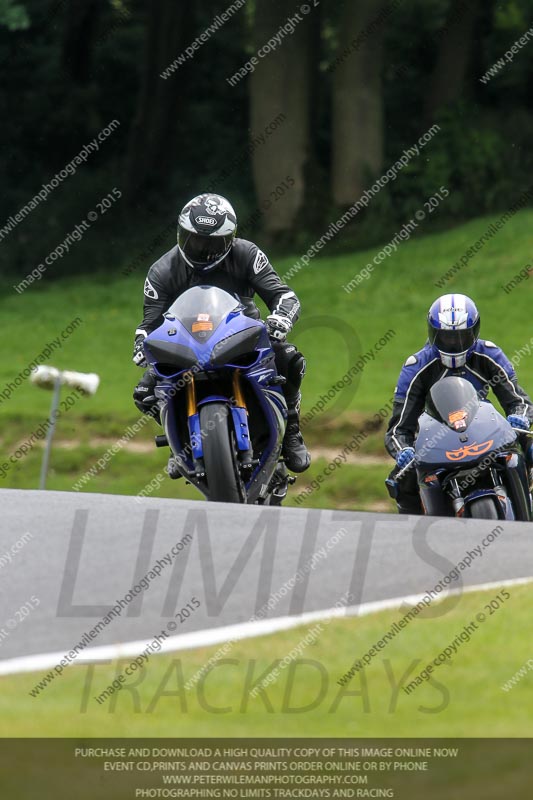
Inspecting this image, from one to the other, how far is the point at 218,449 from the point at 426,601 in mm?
2779

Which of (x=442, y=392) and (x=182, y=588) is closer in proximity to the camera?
(x=182, y=588)

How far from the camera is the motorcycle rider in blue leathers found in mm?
9383

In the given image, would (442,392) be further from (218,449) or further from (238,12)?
(238,12)

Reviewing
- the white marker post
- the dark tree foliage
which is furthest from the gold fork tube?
the dark tree foliage

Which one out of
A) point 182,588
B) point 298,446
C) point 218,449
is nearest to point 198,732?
point 182,588

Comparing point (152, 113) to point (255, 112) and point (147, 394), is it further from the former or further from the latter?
point (147, 394)

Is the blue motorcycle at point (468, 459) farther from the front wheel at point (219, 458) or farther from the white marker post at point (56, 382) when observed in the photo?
the white marker post at point (56, 382)

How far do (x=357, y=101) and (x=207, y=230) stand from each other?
70.3 feet

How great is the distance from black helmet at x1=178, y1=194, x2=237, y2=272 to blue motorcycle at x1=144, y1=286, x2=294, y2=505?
455mm

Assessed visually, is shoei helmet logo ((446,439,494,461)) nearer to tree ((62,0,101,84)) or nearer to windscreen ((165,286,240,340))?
windscreen ((165,286,240,340))

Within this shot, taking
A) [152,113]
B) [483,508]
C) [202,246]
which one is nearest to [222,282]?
[202,246]

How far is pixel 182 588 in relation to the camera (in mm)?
6234

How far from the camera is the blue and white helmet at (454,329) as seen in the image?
9375 millimetres

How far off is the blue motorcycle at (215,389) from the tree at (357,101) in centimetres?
2116
